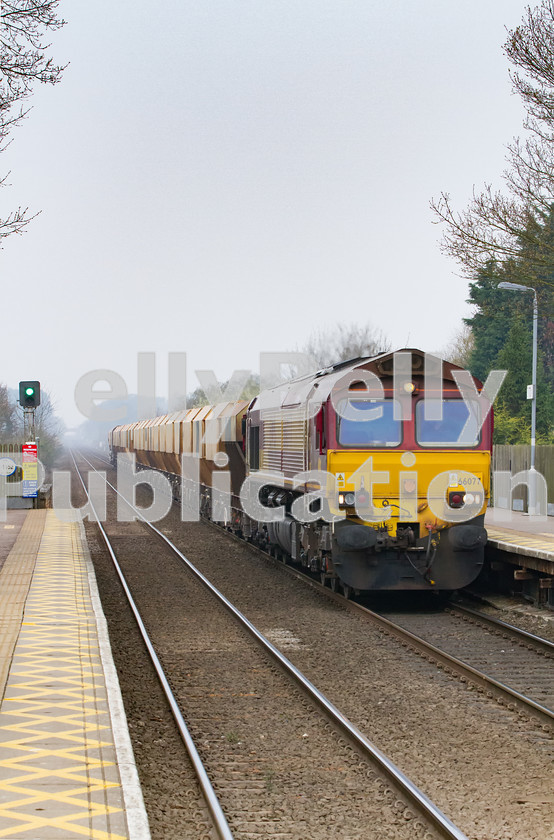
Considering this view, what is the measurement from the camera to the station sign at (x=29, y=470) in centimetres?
2742

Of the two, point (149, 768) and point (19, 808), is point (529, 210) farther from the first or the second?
point (19, 808)

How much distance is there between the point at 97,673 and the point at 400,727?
Result: 2.83 meters

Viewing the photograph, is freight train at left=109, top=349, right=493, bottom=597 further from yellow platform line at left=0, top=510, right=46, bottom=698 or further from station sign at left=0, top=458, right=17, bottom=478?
station sign at left=0, top=458, right=17, bottom=478

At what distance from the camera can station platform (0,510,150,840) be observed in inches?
207

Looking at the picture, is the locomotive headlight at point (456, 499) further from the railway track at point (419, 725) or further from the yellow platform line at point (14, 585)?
the yellow platform line at point (14, 585)

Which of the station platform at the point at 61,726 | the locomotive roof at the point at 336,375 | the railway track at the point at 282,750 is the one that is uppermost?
the locomotive roof at the point at 336,375

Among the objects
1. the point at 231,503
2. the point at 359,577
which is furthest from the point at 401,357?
the point at 231,503

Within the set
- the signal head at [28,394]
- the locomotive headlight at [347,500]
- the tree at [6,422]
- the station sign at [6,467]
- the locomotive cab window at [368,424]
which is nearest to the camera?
the locomotive headlight at [347,500]

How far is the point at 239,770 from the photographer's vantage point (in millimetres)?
6820

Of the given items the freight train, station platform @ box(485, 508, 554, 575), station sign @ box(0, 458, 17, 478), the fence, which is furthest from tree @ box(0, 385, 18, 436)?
the freight train

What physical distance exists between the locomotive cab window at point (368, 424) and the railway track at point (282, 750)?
3075mm

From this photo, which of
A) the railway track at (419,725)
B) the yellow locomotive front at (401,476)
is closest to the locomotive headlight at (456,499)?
the yellow locomotive front at (401,476)

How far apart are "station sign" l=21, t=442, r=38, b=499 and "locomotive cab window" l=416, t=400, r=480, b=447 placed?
16699mm

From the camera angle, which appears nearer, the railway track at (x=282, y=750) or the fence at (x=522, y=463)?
the railway track at (x=282, y=750)
